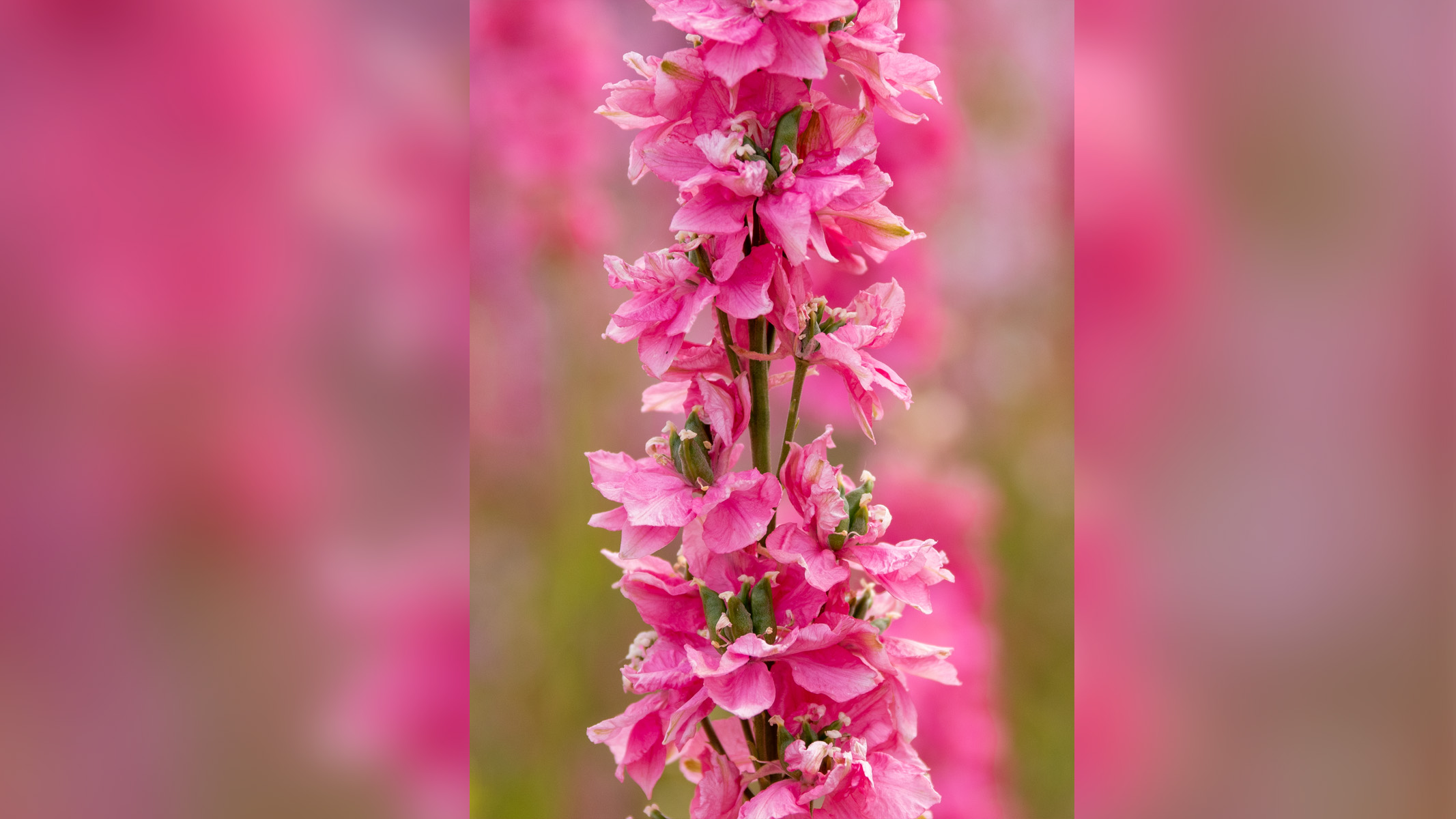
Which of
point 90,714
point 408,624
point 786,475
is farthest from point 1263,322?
point 90,714

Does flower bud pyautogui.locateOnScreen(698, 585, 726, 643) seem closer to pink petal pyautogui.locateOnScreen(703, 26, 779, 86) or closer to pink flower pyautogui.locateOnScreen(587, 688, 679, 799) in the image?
pink flower pyautogui.locateOnScreen(587, 688, 679, 799)

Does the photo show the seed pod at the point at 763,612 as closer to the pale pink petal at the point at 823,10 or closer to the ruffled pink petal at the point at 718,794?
the ruffled pink petal at the point at 718,794

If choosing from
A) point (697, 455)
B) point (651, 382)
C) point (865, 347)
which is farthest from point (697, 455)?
point (651, 382)

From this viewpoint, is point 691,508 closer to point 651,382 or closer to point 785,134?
point 785,134

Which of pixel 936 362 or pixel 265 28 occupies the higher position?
pixel 265 28

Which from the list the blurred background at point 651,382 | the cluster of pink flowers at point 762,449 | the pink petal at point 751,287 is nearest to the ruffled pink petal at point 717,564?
the cluster of pink flowers at point 762,449

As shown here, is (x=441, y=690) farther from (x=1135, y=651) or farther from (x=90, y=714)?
(x=1135, y=651)
